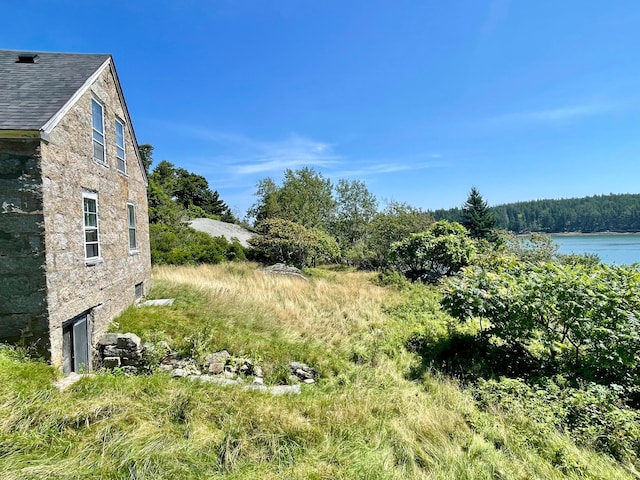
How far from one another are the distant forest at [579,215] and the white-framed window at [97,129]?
4683cm

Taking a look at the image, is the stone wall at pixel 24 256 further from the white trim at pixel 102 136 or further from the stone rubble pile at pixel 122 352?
the white trim at pixel 102 136

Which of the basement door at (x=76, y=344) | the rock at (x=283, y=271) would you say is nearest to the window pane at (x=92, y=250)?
the basement door at (x=76, y=344)

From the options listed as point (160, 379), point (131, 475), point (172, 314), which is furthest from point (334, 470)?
point (172, 314)

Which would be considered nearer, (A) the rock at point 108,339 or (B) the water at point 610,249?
(A) the rock at point 108,339

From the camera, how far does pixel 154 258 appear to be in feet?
58.0

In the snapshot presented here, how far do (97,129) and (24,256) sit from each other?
3881 millimetres

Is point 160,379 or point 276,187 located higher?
point 276,187

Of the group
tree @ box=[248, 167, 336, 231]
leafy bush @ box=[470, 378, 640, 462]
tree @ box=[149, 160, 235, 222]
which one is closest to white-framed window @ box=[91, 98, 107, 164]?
leafy bush @ box=[470, 378, 640, 462]

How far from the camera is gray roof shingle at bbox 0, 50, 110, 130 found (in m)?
5.34

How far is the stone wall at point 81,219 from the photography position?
546 cm

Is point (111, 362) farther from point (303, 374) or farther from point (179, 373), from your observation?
point (303, 374)

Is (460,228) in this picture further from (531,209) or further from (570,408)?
(531,209)

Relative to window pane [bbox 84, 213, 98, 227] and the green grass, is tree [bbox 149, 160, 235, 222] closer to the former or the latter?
window pane [bbox 84, 213, 98, 227]

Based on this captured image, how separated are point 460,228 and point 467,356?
1205 cm
